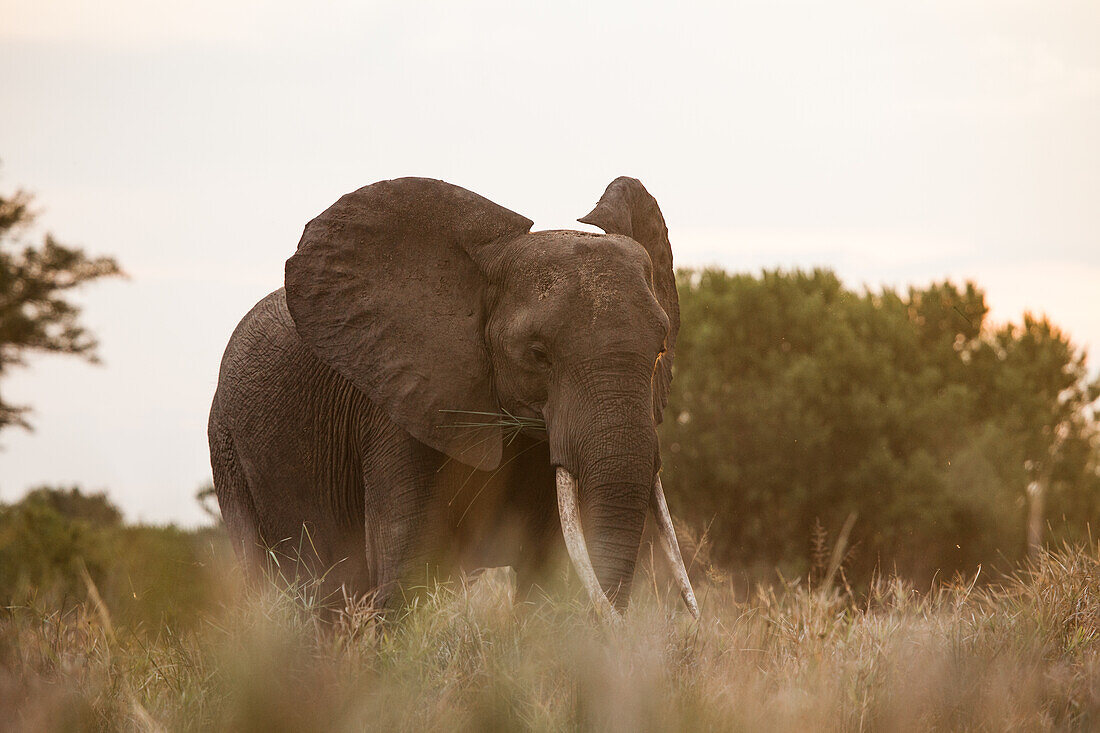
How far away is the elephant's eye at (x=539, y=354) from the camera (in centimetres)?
674

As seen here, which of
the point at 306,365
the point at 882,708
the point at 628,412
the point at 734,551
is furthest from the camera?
the point at 734,551

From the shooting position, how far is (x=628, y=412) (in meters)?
6.56

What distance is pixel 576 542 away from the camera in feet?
21.4

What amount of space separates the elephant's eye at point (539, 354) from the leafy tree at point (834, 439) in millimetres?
14678

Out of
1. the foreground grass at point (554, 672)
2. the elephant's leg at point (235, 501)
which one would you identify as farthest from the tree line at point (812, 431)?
the foreground grass at point (554, 672)

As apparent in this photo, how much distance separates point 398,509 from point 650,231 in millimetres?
2284

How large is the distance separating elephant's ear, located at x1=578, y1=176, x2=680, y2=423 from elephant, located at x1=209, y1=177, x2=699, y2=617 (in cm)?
1

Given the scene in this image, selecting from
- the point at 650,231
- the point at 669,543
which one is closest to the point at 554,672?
the point at 669,543

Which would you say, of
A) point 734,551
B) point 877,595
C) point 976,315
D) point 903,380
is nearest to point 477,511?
point 877,595

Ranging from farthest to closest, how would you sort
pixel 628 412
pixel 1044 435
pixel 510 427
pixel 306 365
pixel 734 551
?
pixel 1044 435, pixel 734 551, pixel 306 365, pixel 510 427, pixel 628 412

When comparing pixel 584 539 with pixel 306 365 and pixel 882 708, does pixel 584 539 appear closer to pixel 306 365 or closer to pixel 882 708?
pixel 882 708

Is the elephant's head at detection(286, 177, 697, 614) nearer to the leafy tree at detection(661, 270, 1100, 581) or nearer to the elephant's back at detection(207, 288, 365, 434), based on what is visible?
the elephant's back at detection(207, 288, 365, 434)

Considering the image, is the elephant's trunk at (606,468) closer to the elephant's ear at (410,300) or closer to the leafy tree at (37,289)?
the elephant's ear at (410,300)

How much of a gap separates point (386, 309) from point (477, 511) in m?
1.24
